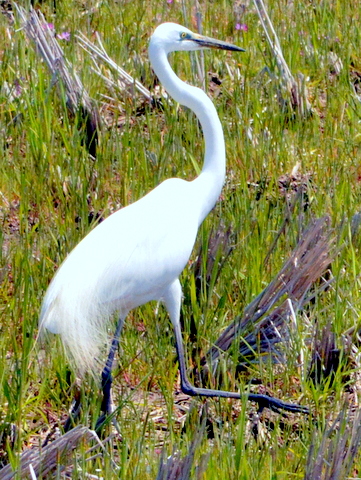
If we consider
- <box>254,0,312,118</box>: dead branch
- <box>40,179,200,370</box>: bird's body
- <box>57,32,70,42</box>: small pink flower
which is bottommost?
<box>40,179,200,370</box>: bird's body

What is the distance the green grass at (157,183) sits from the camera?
2.11 meters

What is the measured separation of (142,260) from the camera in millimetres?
2365

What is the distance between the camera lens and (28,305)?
2.46m

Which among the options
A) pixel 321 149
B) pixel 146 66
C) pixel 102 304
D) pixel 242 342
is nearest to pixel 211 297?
pixel 242 342

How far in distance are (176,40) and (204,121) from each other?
0.91ft

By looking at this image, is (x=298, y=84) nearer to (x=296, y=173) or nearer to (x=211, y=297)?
(x=296, y=173)

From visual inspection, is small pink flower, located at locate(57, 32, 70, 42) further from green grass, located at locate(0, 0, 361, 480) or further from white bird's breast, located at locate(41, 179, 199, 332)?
white bird's breast, located at locate(41, 179, 199, 332)

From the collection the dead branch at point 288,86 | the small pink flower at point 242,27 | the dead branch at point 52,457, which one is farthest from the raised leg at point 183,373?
the small pink flower at point 242,27

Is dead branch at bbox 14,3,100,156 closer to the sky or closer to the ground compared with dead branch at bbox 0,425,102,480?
closer to the sky

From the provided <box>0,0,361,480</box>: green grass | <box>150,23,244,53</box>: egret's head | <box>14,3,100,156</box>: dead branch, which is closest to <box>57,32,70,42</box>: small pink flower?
<box>0,0,361,480</box>: green grass

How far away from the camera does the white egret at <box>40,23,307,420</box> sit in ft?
7.25

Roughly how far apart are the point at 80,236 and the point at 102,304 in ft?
1.73

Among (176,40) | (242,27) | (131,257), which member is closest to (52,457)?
(131,257)

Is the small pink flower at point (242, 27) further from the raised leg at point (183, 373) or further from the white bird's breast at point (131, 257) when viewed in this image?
the raised leg at point (183, 373)
